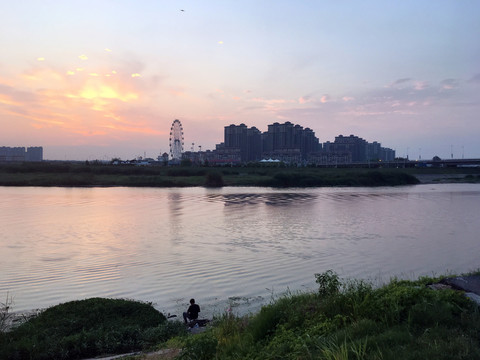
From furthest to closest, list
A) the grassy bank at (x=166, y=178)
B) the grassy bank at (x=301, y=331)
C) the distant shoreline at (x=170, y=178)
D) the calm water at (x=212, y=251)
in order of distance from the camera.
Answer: the grassy bank at (x=166, y=178) → the distant shoreline at (x=170, y=178) → the calm water at (x=212, y=251) → the grassy bank at (x=301, y=331)

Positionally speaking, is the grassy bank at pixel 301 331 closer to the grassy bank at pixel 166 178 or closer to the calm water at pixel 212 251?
the calm water at pixel 212 251

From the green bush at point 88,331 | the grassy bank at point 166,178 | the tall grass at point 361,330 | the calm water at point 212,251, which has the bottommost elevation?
the calm water at point 212,251

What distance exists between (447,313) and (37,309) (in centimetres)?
887

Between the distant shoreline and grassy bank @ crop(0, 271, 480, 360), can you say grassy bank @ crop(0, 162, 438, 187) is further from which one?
grassy bank @ crop(0, 271, 480, 360)

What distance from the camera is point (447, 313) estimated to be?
5172mm

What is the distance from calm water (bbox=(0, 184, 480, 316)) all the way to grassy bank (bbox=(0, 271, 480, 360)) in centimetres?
244

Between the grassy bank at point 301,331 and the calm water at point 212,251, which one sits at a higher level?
the grassy bank at point 301,331

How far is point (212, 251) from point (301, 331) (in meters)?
11.9

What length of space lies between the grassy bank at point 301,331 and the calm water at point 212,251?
95.9 inches

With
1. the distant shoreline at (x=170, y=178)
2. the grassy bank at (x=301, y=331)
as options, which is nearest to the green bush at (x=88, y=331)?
the grassy bank at (x=301, y=331)

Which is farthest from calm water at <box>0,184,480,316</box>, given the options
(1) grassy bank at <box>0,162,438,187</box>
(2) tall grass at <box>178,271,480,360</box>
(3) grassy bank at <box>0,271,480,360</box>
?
(1) grassy bank at <box>0,162,438,187</box>

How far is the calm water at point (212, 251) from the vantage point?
38.1ft

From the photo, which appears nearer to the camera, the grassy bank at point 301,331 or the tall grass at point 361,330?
the tall grass at point 361,330

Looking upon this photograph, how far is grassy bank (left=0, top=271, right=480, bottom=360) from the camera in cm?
443
